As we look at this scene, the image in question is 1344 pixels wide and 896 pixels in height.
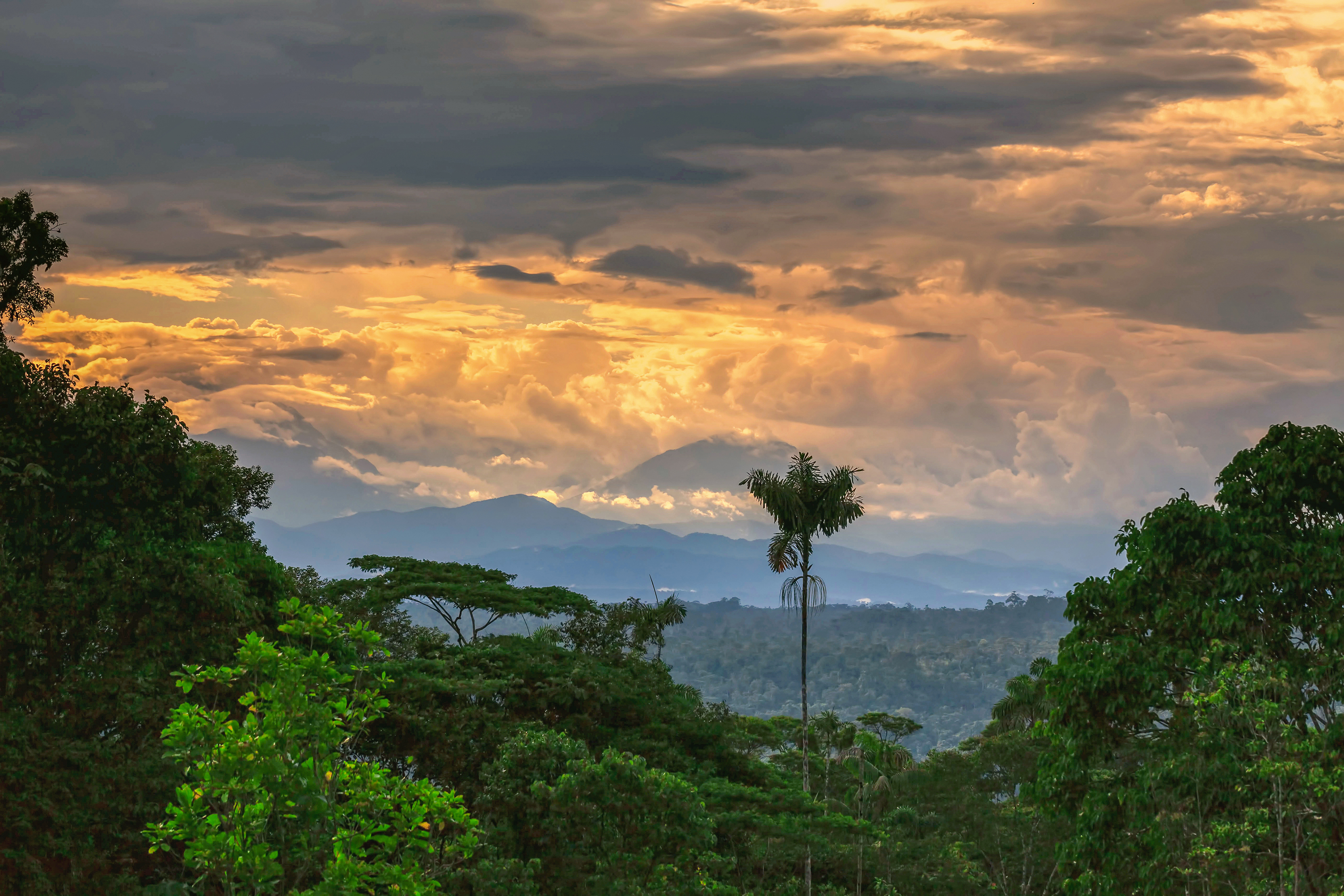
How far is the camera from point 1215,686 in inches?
736

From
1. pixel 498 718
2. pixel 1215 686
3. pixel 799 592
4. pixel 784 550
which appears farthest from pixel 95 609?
pixel 799 592

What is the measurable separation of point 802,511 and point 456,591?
44.0 ft

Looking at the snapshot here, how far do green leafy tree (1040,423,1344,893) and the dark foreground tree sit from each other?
56.7 feet

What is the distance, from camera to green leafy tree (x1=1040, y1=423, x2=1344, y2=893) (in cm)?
1811

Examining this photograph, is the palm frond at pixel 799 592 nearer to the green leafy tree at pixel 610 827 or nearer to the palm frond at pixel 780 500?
the palm frond at pixel 780 500

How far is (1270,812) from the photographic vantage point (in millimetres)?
17750

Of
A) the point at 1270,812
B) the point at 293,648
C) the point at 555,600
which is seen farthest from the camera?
the point at 555,600

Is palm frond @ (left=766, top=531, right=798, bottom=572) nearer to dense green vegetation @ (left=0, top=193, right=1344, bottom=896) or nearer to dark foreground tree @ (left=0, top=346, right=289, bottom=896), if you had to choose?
dense green vegetation @ (left=0, top=193, right=1344, bottom=896)

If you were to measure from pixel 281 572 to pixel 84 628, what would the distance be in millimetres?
5145

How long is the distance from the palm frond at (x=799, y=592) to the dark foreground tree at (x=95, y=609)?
2240cm

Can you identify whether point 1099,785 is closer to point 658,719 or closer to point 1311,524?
point 1311,524

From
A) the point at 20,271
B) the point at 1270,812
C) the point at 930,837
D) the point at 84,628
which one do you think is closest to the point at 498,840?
the point at 84,628

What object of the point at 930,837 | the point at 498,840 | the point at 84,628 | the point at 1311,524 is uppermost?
the point at 1311,524

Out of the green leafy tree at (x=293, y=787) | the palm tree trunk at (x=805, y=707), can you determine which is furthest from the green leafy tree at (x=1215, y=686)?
the green leafy tree at (x=293, y=787)
